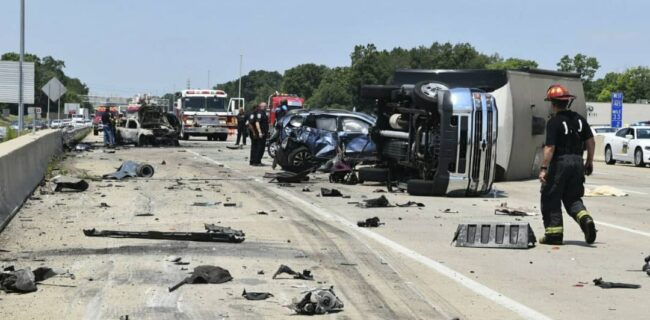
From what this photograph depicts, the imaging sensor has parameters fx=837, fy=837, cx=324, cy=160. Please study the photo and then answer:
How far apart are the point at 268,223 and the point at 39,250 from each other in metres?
3.59

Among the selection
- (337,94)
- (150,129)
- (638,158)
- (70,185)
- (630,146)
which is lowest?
(70,185)

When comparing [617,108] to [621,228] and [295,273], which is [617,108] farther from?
[295,273]

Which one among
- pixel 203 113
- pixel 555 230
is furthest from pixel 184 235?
pixel 203 113

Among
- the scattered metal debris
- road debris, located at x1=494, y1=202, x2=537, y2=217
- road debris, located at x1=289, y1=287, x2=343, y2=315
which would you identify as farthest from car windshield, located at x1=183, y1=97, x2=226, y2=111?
road debris, located at x1=289, y1=287, x2=343, y2=315

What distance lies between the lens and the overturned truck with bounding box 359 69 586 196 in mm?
16156

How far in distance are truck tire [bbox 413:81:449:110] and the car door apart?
346cm

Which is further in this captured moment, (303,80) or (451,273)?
(303,80)

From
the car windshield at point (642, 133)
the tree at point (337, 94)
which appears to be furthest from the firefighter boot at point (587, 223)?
the tree at point (337, 94)

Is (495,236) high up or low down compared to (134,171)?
up

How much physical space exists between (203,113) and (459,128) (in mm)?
31112

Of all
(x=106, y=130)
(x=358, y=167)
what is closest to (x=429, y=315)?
(x=358, y=167)

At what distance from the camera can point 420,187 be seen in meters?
16.7

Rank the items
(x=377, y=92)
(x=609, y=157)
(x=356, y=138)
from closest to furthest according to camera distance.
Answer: (x=377, y=92), (x=356, y=138), (x=609, y=157)

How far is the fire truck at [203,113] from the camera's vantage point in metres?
45.6
